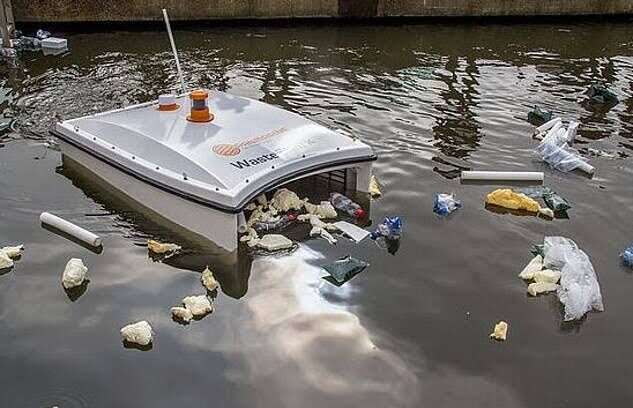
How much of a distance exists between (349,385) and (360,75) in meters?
8.40

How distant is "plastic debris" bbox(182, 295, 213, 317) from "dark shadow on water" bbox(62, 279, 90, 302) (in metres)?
0.89

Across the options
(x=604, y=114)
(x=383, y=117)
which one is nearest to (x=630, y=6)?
(x=604, y=114)

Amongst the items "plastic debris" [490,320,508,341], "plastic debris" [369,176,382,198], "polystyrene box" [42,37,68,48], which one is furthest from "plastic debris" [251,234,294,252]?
"polystyrene box" [42,37,68,48]

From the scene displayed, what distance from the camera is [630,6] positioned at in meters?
17.7

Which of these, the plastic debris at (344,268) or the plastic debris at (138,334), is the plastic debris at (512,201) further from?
the plastic debris at (138,334)

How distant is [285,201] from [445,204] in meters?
1.70

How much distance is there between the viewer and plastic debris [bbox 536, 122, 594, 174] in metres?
8.12

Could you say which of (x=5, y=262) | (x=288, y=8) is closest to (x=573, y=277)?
(x=5, y=262)

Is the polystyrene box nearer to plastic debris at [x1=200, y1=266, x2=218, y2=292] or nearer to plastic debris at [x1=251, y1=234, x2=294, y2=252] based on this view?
plastic debris at [x1=251, y1=234, x2=294, y2=252]

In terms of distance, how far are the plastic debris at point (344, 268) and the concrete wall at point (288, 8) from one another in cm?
1159

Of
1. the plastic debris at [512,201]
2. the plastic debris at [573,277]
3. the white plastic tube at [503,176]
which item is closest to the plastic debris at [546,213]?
the plastic debris at [512,201]

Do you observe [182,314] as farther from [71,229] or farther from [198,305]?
[71,229]

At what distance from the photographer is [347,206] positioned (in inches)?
278

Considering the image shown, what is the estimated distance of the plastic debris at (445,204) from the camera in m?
7.03
